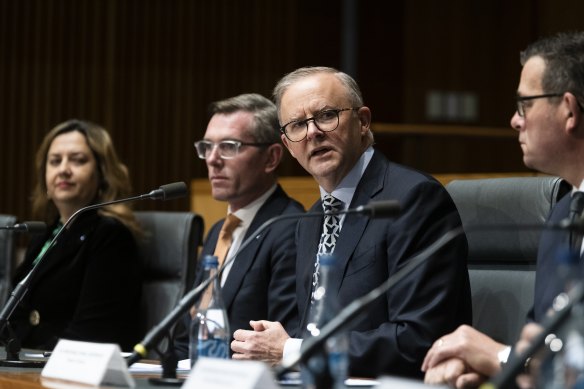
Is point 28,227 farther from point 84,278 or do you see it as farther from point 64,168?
point 64,168

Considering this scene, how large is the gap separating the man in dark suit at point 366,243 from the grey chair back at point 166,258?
3.12 ft

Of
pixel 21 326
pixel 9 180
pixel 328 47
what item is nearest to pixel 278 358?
pixel 21 326

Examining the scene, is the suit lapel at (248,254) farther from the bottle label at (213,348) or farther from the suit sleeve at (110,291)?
the bottle label at (213,348)

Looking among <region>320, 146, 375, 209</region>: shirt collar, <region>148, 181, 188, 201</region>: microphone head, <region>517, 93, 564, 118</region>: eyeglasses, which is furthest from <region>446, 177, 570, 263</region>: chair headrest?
<region>148, 181, 188, 201</region>: microphone head

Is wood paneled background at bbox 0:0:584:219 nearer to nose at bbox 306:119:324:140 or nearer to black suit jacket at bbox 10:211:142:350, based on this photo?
black suit jacket at bbox 10:211:142:350

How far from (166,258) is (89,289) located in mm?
336

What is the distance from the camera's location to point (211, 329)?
2.29 metres

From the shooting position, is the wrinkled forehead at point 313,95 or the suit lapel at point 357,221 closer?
the suit lapel at point 357,221

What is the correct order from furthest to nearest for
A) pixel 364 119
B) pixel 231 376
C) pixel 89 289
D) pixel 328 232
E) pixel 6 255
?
pixel 6 255, pixel 89 289, pixel 364 119, pixel 328 232, pixel 231 376

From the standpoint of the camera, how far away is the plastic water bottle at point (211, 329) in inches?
88.4

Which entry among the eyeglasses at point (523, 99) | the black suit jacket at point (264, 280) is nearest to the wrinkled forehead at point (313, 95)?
the black suit jacket at point (264, 280)

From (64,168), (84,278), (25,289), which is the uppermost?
(64,168)

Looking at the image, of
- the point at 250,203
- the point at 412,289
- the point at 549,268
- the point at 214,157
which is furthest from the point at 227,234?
the point at 549,268

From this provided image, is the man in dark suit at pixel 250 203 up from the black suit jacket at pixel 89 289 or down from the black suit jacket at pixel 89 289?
up
